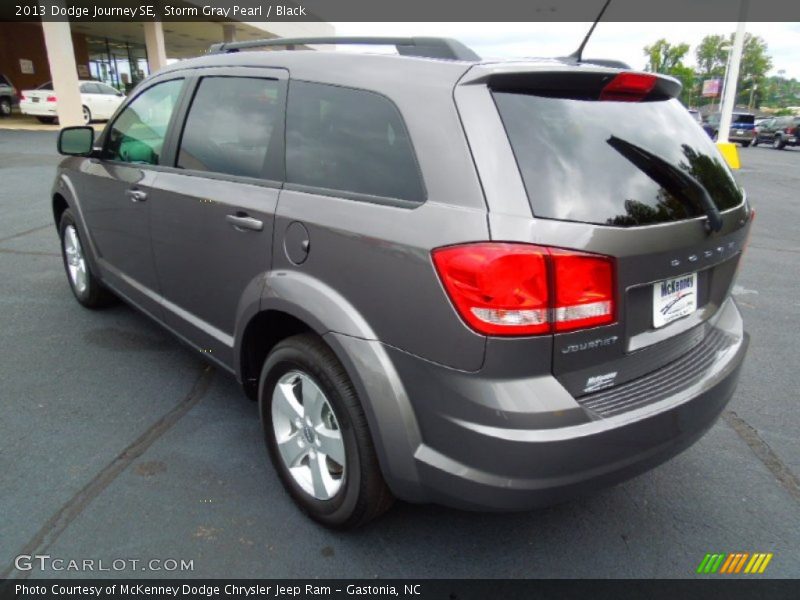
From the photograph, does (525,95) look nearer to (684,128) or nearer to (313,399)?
(684,128)

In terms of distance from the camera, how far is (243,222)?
8.14 ft

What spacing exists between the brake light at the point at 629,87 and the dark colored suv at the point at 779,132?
102 feet

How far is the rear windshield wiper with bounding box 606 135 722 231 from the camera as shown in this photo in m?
2.02

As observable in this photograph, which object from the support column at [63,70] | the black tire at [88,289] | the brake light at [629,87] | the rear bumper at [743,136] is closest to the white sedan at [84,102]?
the support column at [63,70]

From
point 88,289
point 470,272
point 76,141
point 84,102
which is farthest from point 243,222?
point 84,102

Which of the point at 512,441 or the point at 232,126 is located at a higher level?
the point at 232,126

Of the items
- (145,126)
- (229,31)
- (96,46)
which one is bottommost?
(145,126)

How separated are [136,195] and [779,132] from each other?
32919 millimetres

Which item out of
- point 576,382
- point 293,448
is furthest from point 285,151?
point 576,382

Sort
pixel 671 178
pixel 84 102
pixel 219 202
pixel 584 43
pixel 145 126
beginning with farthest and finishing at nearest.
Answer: pixel 84 102 → pixel 145 126 → pixel 219 202 → pixel 584 43 → pixel 671 178

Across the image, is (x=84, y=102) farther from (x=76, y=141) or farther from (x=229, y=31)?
(x=76, y=141)

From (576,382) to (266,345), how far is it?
1.44m

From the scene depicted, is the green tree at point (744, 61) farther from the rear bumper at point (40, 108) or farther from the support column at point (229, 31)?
the rear bumper at point (40, 108)

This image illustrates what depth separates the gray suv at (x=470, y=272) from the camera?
5.78ft
